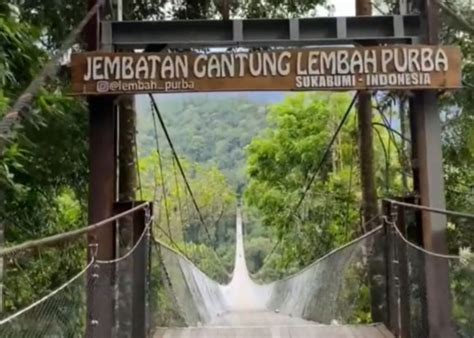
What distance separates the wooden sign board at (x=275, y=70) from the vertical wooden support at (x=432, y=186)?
0.39ft

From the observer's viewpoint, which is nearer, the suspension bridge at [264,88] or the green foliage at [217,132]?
the suspension bridge at [264,88]

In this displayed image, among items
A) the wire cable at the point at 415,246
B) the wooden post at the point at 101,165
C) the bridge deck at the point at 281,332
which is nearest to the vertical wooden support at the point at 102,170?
the wooden post at the point at 101,165

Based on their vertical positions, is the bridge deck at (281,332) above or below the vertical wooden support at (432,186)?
below

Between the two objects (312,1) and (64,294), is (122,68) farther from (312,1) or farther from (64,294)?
(312,1)

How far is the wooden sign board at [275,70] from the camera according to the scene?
2637mm

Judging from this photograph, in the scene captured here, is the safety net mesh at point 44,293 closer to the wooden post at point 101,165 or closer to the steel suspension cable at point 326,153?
the wooden post at point 101,165

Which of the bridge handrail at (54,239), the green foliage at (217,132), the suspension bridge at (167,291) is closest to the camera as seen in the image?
the bridge handrail at (54,239)

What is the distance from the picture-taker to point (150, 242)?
2.73 metres

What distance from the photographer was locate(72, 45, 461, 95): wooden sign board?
2.64 metres

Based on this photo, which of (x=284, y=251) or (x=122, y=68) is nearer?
(x=122, y=68)

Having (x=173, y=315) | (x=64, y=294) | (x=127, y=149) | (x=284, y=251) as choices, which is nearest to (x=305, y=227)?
(x=284, y=251)

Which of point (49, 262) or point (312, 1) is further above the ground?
point (312, 1)

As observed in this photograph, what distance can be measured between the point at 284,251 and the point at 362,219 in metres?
6.07

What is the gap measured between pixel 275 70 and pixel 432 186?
0.74 meters
